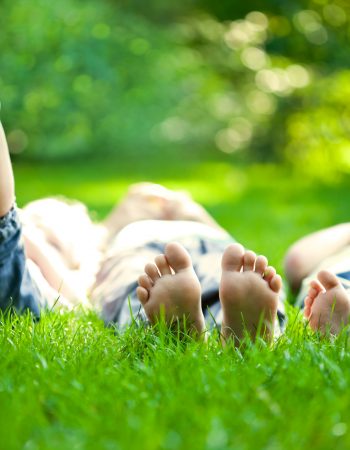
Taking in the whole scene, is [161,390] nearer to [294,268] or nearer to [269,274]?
[269,274]

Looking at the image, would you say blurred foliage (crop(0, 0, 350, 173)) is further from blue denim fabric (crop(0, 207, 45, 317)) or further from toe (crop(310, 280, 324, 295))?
toe (crop(310, 280, 324, 295))


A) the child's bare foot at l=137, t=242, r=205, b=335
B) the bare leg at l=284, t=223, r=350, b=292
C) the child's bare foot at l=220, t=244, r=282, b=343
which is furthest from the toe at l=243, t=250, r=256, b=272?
the bare leg at l=284, t=223, r=350, b=292

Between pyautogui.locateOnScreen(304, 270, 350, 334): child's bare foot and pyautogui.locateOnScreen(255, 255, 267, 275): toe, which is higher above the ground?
pyautogui.locateOnScreen(255, 255, 267, 275): toe

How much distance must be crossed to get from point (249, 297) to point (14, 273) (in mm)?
613

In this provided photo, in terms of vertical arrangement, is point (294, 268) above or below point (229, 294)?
below

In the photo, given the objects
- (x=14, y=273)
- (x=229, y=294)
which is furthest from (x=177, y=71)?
(x=229, y=294)

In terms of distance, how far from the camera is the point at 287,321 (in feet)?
6.18

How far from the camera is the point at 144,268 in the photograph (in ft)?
5.86

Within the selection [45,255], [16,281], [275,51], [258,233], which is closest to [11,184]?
[16,281]

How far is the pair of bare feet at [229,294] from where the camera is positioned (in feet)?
5.36

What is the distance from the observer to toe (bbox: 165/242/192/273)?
1705mm

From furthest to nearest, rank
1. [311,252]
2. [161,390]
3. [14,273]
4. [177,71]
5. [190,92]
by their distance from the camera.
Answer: [190,92]
[177,71]
[311,252]
[14,273]
[161,390]

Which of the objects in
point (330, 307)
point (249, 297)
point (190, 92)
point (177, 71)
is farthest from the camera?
point (190, 92)

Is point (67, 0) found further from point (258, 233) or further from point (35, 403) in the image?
point (35, 403)
